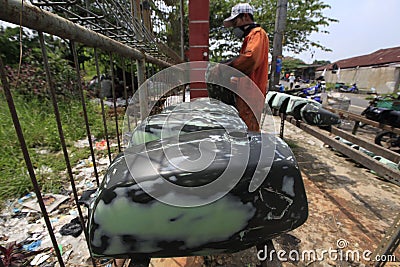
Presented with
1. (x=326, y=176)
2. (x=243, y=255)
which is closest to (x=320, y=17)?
(x=326, y=176)

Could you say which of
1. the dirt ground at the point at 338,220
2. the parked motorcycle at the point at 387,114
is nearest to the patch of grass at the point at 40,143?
the dirt ground at the point at 338,220

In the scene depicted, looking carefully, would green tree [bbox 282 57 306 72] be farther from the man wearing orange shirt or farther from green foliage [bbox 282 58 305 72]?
the man wearing orange shirt

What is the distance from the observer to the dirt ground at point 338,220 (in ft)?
4.32

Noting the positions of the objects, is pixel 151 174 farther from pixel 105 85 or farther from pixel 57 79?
pixel 105 85

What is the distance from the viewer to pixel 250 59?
5.55 feet

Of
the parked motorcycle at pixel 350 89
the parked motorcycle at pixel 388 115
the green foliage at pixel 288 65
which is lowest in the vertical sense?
the parked motorcycle at pixel 388 115

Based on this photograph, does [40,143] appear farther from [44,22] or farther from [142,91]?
[44,22]

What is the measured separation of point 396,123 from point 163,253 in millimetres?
3936

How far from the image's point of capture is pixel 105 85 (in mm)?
6836

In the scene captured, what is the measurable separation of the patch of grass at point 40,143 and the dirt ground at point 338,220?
5.54 ft

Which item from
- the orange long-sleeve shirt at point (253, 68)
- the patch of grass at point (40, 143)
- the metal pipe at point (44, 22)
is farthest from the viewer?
the patch of grass at point (40, 143)

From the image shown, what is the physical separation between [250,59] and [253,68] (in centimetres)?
9

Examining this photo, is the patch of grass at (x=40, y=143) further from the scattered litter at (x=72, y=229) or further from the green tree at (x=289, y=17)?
the green tree at (x=289, y=17)

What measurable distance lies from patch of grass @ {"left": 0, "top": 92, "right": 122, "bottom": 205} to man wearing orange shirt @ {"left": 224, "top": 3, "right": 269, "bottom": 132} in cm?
203
